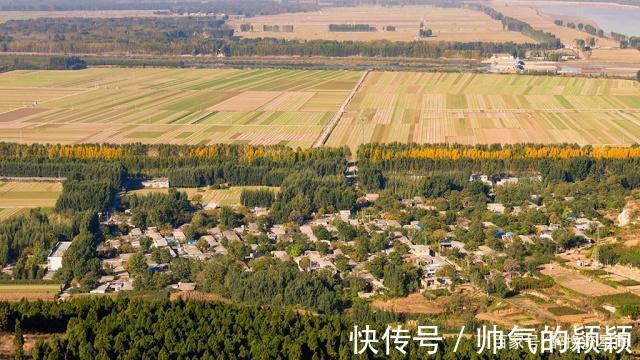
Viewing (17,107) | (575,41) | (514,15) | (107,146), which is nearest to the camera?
(107,146)

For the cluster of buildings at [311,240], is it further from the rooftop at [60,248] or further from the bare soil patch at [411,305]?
the bare soil patch at [411,305]

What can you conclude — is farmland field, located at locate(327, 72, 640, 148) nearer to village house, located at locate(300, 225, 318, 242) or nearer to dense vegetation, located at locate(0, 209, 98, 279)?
village house, located at locate(300, 225, 318, 242)

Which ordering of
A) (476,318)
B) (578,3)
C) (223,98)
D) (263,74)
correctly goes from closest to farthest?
1. (476,318)
2. (223,98)
3. (263,74)
4. (578,3)

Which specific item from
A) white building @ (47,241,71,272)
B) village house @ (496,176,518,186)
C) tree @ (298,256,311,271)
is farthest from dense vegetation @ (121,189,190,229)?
village house @ (496,176,518,186)

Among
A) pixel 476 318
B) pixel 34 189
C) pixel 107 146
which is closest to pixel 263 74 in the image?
pixel 107 146

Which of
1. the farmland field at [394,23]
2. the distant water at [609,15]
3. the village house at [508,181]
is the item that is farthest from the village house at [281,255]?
the distant water at [609,15]

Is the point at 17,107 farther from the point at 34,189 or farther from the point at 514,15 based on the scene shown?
the point at 514,15

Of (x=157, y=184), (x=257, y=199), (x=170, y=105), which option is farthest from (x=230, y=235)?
(x=170, y=105)
